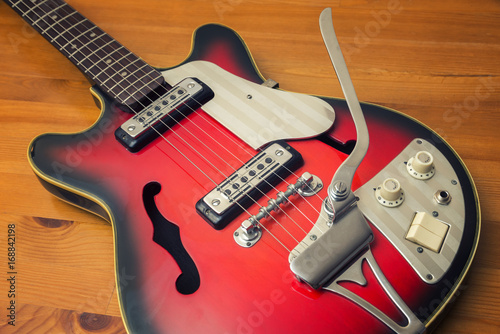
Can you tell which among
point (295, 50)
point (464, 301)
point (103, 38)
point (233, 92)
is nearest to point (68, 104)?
point (103, 38)

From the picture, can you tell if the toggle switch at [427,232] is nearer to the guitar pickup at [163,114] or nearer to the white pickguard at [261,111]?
the white pickguard at [261,111]

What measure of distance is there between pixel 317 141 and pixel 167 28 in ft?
1.97

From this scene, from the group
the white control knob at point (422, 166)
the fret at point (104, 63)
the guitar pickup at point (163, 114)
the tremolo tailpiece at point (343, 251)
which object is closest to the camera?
the tremolo tailpiece at point (343, 251)

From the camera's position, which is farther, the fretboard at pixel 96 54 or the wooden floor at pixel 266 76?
the fretboard at pixel 96 54

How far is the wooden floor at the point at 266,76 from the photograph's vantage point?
0.89 m

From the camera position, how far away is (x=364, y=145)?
0.76 meters

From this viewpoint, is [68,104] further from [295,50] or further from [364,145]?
[364,145]

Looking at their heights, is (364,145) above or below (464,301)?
above

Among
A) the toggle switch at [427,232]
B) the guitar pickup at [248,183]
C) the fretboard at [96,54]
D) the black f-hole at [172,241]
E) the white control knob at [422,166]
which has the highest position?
the white control knob at [422,166]

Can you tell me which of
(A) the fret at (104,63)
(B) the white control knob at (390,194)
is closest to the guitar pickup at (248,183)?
(B) the white control knob at (390,194)

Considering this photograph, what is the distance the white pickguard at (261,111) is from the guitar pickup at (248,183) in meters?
0.04

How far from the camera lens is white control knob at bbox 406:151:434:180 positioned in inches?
31.8

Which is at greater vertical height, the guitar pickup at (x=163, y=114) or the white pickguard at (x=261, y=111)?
the white pickguard at (x=261, y=111)

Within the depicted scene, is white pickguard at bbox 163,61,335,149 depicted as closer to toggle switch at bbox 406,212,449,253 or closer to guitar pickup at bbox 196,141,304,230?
guitar pickup at bbox 196,141,304,230
